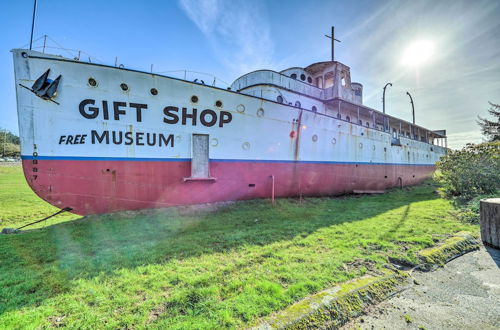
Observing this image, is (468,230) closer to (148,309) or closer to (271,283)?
(271,283)

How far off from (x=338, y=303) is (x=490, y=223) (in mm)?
4556

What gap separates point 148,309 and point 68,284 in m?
1.47

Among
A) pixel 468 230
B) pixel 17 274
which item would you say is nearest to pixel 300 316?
pixel 17 274

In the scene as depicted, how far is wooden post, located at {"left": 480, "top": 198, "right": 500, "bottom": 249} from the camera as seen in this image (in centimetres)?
462

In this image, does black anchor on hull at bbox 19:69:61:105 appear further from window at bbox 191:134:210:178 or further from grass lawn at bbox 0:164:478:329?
window at bbox 191:134:210:178

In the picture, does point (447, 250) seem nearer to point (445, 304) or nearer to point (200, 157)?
point (445, 304)

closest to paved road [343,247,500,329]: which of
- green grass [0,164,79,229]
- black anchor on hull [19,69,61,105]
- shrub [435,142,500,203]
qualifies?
shrub [435,142,500,203]

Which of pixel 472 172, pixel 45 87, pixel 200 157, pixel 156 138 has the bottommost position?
pixel 472 172

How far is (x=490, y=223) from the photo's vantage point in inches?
189

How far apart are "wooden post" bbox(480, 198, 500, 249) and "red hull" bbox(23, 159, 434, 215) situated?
6.30m

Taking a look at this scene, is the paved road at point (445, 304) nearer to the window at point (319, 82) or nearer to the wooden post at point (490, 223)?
the wooden post at point (490, 223)

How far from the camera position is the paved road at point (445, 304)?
7.97 feet

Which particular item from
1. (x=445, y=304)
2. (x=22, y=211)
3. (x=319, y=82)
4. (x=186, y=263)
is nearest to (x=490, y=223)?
(x=445, y=304)

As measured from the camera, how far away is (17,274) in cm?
347
